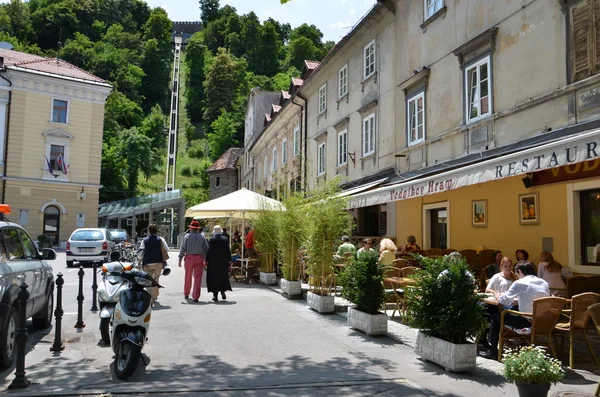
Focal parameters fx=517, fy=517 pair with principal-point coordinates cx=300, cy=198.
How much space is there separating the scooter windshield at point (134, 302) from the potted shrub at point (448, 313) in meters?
3.36

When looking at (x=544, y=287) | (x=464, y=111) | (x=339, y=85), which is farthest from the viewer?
(x=339, y=85)

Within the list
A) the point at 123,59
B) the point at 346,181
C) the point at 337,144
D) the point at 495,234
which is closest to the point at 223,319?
the point at 495,234

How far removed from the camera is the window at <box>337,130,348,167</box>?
2095cm

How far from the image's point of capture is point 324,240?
10.3 m

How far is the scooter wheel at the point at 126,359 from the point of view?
5.64 metres

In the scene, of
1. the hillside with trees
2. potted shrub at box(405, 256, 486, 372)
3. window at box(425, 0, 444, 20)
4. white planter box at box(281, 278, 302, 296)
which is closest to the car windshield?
white planter box at box(281, 278, 302, 296)

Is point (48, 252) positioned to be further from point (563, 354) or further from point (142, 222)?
point (142, 222)

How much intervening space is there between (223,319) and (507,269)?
16.6ft

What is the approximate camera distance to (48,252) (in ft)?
26.3

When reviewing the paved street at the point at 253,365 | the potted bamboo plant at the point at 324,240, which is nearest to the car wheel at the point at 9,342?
the paved street at the point at 253,365

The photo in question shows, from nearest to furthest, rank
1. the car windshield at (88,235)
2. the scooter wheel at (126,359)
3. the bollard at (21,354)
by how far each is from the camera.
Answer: the bollard at (21,354) < the scooter wheel at (126,359) < the car windshield at (88,235)

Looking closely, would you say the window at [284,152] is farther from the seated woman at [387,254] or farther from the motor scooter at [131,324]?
the motor scooter at [131,324]

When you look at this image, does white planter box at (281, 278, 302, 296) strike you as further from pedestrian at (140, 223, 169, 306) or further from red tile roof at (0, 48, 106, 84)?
red tile roof at (0, 48, 106, 84)

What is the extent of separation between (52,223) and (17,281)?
32.2 m
